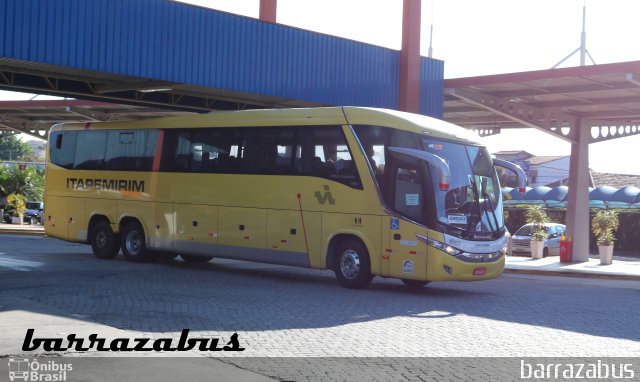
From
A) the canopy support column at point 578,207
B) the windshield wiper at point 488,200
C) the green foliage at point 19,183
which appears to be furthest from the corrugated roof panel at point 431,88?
the green foliage at point 19,183

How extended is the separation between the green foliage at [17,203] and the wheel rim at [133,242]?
109ft

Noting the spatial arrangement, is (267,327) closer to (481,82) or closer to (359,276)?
(359,276)

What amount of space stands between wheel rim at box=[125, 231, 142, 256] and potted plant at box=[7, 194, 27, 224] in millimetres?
33318

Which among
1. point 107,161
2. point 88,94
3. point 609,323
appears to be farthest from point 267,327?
point 88,94

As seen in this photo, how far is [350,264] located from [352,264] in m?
0.06

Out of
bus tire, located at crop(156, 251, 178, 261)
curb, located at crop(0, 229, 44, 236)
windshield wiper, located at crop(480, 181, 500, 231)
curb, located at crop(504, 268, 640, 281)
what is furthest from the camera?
curb, located at crop(0, 229, 44, 236)

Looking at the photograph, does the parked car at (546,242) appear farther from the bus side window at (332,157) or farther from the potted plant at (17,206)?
the potted plant at (17,206)

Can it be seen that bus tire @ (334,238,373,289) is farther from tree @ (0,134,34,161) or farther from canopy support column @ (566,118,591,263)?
tree @ (0,134,34,161)

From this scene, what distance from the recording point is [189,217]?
2056 cm

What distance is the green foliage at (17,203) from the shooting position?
52719 mm

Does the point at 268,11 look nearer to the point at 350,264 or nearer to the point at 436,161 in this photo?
the point at 350,264

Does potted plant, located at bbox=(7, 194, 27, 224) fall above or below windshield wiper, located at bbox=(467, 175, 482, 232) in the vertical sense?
below

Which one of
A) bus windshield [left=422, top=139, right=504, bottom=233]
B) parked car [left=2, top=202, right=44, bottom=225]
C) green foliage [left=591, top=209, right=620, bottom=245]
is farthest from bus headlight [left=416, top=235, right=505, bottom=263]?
parked car [left=2, top=202, right=44, bottom=225]

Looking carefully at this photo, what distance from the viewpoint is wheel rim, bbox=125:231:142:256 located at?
71.5 ft
